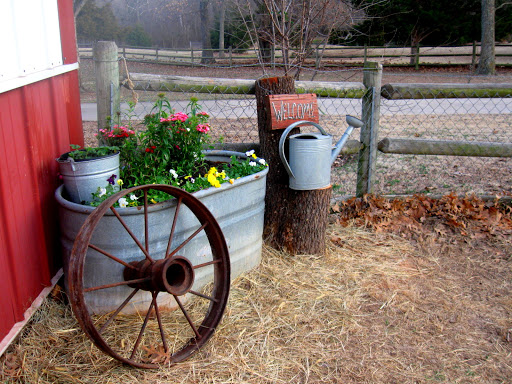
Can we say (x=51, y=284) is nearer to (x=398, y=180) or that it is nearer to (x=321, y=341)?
(x=321, y=341)

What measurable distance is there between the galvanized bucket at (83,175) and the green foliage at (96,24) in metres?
30.0

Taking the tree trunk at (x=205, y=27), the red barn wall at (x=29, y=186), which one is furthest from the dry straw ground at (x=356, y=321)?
the tree trunk at (x=205, y=27)

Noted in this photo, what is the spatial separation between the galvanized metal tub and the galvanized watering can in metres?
0.27

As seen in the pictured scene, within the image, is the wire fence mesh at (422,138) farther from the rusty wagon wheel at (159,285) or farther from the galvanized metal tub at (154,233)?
the rusty wagon wheel at (159,285)

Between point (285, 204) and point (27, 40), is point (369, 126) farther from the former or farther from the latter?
point (27, 40)

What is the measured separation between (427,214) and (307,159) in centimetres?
166

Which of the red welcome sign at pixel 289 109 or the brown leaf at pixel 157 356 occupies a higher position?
the red welcome sign at pixel 289 109

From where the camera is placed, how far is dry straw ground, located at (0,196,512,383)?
2461 mm

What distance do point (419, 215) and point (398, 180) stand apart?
1.14 meters

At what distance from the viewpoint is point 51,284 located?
2852 millimetres

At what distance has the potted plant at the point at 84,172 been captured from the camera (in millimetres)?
2727

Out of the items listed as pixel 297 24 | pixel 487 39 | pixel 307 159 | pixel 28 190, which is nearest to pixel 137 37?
pixel 487 39

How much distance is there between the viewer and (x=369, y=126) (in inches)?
171

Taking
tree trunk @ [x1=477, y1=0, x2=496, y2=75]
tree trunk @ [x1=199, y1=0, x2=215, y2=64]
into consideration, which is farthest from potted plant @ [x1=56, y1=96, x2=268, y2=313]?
tree trunk @ [x1=199, y1=0, x2=215, y2=64]
